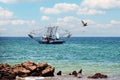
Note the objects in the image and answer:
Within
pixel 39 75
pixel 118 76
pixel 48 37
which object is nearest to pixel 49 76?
pixel 39 75

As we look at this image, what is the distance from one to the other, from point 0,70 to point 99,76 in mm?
15646

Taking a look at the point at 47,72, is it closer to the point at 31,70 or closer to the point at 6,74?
the point at 31,70

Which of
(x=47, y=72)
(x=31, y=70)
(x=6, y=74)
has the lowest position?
(x=47, y=72)

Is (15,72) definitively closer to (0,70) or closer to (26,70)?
(26,70)

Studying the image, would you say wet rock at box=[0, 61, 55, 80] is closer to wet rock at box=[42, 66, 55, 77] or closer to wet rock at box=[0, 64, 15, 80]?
wet rock at box=[42, 66, 55, 77]

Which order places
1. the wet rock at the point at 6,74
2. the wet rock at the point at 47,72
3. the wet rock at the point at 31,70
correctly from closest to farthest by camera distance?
the wet rock at the point at 6,74 → the wet rock at the point at 31,70 → the wet rock at the point at 47,72

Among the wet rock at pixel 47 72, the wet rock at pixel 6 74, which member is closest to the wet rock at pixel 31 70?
the wet rock at pixel 47 72

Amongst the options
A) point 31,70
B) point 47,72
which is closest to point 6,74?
point 31,70

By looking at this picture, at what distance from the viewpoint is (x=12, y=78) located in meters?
53.7

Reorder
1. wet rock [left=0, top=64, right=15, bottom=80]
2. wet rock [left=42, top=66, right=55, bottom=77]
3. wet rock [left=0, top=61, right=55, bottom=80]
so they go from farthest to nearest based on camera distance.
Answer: wet rock [left=42, top=66, right=55, bottom=77], wet rock [left=0, top=61, right=55, bottom=80], wet rock [left=0, top=64, right=15, bottom=80]

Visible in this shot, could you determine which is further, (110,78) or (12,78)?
(110,78)

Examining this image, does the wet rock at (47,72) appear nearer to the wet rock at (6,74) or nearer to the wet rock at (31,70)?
the wet rock at (31,70)

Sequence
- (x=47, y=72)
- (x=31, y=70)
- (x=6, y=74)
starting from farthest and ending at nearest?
(x=47, y=72) → (x=31, y=70) → (x=6, y=74)

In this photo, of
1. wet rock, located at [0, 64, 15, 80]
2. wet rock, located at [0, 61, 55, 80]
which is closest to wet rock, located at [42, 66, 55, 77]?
wet rock, located at [0, 61, 55, 80]
